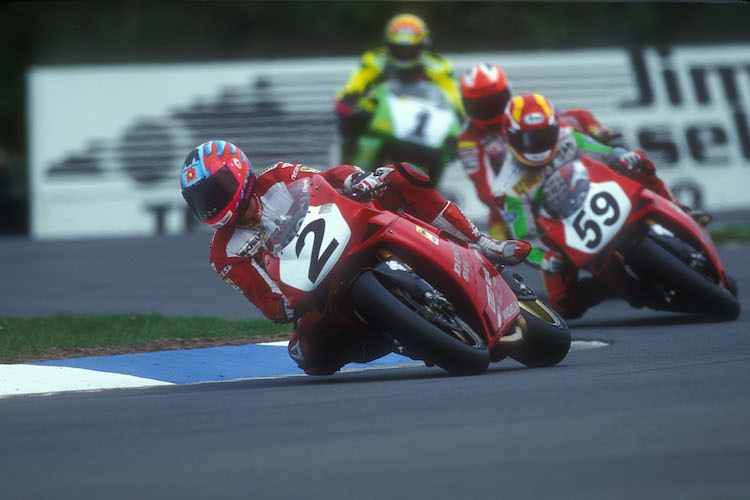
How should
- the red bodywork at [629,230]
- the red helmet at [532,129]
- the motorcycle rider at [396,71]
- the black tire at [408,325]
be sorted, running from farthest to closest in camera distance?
the motorcycle rider at [396,71], the red helmet at [532,129], the red bodywork at [629,230], the black tire at [408,325]

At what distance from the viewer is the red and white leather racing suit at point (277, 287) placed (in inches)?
274

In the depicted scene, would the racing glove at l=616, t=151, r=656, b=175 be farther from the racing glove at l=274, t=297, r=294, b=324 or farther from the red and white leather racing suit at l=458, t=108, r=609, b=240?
the racing glove at l=274, t=297, r=294, b=324

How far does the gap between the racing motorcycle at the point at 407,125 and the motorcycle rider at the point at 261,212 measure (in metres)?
6.73

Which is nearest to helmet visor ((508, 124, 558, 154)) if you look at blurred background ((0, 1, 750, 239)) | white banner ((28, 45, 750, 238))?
blurred background ((0, 1, 750, 239))

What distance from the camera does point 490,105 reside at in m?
10.8

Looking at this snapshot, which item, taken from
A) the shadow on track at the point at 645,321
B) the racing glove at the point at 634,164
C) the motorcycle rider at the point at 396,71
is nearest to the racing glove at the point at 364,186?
the racing glove at the point at 634,164

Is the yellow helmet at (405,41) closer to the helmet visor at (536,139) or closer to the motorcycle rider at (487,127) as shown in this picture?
the motorcycle rider at (487,127)

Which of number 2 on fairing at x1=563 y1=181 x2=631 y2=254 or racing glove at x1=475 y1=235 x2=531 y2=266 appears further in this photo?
number 2 on fairing at x1=563 y1=181 x2=631 y2=254

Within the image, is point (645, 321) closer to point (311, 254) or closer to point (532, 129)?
point (532, 129)

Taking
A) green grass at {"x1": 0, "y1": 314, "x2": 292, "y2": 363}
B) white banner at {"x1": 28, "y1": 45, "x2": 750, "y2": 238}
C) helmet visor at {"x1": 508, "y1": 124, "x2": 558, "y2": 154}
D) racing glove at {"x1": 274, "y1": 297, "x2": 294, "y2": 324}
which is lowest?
white banner at {"x1": 28, "y1": 45, "x2": 750, "y2": 238}

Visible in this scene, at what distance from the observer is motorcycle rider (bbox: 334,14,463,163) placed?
14.1 m

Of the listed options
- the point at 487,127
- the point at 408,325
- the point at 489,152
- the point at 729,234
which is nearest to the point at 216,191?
the point at 408,325

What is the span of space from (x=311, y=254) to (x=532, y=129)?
3167 mm

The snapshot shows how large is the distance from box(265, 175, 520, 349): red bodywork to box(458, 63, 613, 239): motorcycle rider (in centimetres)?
359
